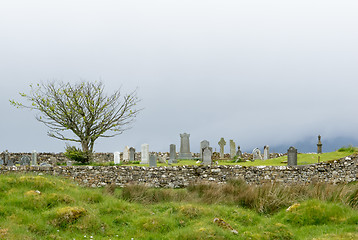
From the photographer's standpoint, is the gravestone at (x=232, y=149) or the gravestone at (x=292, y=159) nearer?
the gravestone at (x=292, y=159)

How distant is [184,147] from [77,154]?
10728 mm

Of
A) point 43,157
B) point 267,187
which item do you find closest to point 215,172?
point 267,187

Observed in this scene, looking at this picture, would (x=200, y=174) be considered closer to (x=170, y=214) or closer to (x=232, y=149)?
(x=170, y=214)

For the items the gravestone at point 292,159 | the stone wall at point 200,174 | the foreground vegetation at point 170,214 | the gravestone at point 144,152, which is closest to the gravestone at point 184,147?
the gravestone at point 144,152

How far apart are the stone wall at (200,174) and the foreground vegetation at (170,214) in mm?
7193

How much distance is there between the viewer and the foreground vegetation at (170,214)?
11.8 m

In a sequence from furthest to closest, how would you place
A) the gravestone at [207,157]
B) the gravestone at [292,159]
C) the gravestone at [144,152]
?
the gravestone at [144,152], the gravestone at [207,157], the gravestone at [292,159]

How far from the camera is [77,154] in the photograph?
3425 centimetres

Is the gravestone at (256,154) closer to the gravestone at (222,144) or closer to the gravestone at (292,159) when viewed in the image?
the gravestone at (222,144)

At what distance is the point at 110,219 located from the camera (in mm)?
13312

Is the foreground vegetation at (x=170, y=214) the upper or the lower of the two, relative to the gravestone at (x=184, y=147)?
lower

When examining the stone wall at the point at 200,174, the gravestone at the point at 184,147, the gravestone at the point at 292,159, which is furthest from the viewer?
the gravestone at the point at 184,147

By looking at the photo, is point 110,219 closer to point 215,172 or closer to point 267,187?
point 267,187

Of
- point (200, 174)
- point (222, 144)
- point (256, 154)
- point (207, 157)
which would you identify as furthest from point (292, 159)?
point (256, 154)
